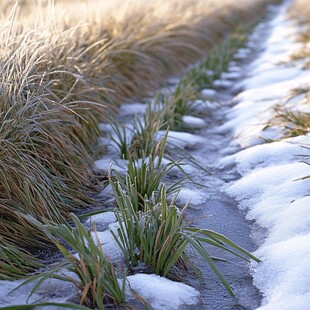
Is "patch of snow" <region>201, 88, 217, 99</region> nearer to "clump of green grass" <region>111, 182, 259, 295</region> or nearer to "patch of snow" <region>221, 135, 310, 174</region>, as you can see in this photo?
"patch of snow" <region>221, 135, 310, 174</region>

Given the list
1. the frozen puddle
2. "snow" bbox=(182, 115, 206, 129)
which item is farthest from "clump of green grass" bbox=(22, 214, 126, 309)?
"snow" bbox=(182, 115, 206, 129)

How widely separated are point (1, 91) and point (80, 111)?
2.96ft

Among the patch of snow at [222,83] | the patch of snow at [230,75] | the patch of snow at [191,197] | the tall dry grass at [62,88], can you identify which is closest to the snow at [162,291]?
the tall dry grass at [62,88]

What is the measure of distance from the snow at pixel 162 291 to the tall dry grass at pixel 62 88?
1.62 ft

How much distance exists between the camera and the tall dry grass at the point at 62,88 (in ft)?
7.71

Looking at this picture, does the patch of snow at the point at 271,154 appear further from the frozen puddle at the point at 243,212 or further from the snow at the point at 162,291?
the snow at the point at 162,291

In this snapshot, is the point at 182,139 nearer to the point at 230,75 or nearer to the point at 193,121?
the point at 193,121

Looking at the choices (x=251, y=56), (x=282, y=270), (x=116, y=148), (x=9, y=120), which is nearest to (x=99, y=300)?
(x=282, y=270)

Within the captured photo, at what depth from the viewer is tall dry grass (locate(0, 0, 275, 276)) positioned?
7.71ft

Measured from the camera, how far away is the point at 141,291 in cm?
184

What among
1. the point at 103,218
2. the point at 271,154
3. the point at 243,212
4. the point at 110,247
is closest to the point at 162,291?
the point at 110,247

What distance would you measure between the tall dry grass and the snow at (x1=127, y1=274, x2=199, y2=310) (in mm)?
495

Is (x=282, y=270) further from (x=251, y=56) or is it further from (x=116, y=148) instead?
(x=251, y=56)

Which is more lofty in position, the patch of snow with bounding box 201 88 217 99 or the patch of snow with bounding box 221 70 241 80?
the patch of snow with bounding box 201 88 217 99
